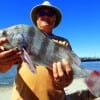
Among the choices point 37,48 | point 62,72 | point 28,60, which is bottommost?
point 62,72

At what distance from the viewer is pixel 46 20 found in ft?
22.0

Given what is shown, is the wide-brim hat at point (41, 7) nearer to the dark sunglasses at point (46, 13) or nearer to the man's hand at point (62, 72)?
the dark sunglasses at point (46, 13)

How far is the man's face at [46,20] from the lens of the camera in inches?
259

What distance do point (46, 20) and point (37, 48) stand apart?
1.10m

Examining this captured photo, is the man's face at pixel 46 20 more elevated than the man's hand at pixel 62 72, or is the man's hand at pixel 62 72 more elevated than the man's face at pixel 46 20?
the man's face at pixel 46 20

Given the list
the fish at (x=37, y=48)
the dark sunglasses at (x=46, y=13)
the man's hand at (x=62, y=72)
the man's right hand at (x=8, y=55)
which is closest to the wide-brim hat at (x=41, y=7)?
the dark sunglasses at (x=46, y=13)

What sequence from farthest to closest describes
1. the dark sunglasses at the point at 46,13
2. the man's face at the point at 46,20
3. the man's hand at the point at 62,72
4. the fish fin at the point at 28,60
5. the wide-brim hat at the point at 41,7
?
the wide-brim hat at the point at 41,7 → the dark sunglasses at the point at 46,13 → the man's face at the point at 46,20 → the man's hand at the point at 62,72 → the fish fin at the point at 28,60

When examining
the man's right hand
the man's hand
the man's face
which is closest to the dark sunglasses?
the man's face

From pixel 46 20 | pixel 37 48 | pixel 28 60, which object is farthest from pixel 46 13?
pixel 28 60

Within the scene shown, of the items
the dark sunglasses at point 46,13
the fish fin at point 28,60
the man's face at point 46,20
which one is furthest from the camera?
the dark sunglasses at point 46,13

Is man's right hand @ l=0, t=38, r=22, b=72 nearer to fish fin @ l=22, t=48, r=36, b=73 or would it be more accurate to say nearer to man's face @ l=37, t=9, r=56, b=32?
fish fin @ l=22, t=48, r=36, b=73

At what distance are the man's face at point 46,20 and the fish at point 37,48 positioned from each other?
31.4 inches

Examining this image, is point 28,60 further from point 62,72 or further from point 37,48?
point 62,72

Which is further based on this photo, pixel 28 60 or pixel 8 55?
pixel 8 55
